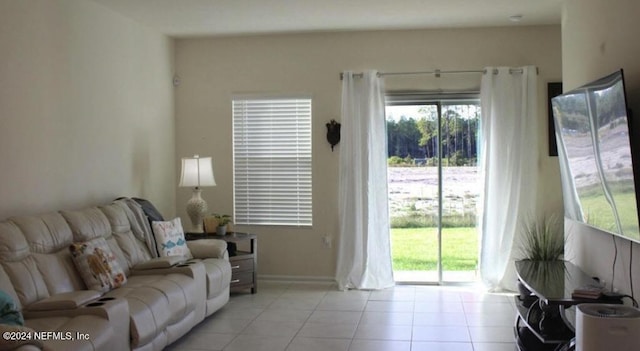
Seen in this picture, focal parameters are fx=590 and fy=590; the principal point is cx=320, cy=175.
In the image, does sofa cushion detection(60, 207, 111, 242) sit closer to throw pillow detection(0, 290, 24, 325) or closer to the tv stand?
throw pillow detection(0, 290, 24, 325)

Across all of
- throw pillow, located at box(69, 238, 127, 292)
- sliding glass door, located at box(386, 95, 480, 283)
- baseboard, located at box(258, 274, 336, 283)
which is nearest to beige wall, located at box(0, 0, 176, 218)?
throw pillow, located at box(69, 238, 127, 292)

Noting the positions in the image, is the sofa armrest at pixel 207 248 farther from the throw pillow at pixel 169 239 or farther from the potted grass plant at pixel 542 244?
the potted grass plant at pixel 542 244

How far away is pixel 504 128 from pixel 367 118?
4.66ft

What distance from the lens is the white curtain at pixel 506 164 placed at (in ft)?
19.9

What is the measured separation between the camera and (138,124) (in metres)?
5.99

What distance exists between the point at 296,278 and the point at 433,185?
1.86m

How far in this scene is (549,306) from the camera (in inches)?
144

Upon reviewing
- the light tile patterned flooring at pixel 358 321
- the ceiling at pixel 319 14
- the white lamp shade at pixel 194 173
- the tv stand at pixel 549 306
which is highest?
the ceiling at pixel 319 14

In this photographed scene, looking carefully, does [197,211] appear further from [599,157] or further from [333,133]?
[599,157]

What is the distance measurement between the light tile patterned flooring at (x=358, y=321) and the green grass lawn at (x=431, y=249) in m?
0.30

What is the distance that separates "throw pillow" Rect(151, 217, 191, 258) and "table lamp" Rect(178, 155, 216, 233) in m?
0.70

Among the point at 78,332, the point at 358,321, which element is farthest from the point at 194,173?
the point at 78,332

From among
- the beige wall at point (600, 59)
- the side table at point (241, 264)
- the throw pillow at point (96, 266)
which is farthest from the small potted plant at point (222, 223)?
the beige wall at point (600, 59)

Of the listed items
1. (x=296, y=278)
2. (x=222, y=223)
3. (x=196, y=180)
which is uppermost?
(x=196, y=180)
